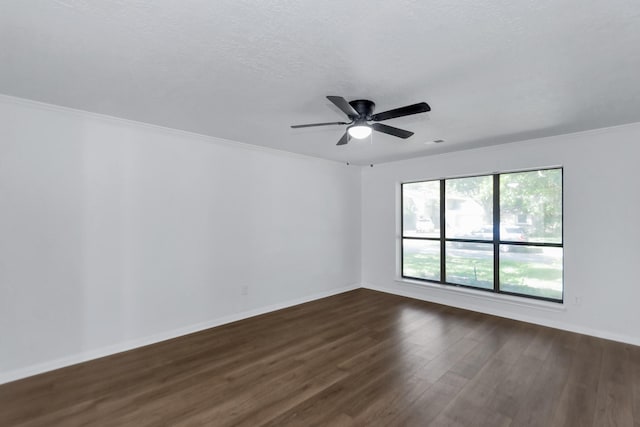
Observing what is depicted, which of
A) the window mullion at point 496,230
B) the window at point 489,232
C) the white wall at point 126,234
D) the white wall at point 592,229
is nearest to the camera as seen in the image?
the white wall at point 126,234

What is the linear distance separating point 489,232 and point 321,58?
406cm

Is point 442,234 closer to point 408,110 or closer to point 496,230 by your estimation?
point 496,230

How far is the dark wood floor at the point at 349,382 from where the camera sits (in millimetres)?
2232

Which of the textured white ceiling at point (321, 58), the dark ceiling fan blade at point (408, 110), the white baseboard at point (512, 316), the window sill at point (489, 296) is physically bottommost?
the white baseboard at point (512, 316)

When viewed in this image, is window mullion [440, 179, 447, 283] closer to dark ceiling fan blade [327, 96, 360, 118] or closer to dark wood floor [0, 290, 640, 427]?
dark wood floor [0, 290, 640, 427]

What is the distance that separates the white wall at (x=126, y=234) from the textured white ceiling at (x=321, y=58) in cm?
46

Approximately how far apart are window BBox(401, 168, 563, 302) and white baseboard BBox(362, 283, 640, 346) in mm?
313

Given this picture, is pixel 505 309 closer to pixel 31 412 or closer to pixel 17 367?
pixel 31 412

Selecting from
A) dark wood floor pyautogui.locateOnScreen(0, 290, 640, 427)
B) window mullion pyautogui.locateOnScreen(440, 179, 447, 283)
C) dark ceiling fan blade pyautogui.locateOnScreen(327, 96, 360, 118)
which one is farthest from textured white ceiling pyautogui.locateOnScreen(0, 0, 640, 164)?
dark wood floor pyautogui.locateOnScreen(0, 290, 640, 427)

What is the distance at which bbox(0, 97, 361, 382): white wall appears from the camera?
110 inches

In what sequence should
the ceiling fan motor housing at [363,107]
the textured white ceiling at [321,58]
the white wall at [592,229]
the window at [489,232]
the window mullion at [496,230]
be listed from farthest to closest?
the window mullion at [496,230]
the window at [489,232]
the white wall at [592,229]
the ceiling fan motor housing at [363,107]
the textured white ceiling at [321,58]

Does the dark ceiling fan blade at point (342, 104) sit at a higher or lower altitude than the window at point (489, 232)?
higher

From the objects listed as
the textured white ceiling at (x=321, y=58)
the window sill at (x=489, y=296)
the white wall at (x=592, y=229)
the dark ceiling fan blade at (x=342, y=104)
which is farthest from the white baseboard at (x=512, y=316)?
the dark ceiling fan blade at (x=342, y=104)

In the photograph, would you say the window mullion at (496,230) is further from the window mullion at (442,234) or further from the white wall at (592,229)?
the window mullion at (442,234)
